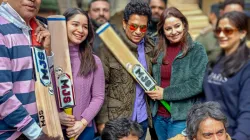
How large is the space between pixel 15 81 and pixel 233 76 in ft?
4.86

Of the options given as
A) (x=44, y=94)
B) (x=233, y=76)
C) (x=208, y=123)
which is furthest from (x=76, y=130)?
(x=233, y=76)

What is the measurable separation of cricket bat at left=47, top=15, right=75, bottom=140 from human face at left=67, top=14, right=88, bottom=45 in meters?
0.06

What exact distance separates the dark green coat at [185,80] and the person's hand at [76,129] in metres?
0.72

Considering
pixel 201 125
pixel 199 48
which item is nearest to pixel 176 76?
pixel 199 48

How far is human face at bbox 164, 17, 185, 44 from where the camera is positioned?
3.84 metres

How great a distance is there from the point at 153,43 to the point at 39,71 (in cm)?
128

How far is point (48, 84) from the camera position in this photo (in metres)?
3.18

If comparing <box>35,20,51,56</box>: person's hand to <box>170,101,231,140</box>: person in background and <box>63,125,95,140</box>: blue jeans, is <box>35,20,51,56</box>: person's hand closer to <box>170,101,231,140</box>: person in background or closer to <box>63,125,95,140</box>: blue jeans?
<box>63,125,95,140</box>: blue jeans

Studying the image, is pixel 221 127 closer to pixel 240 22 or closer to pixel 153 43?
pixel 240 22

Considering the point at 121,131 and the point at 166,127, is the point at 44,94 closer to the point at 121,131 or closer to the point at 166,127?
the point at 121,131

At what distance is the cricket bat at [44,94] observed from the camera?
122 inches

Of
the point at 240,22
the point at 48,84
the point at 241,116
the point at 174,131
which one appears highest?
the point at 240,22

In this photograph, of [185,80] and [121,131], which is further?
[185,80]

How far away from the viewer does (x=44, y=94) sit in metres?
3.11
